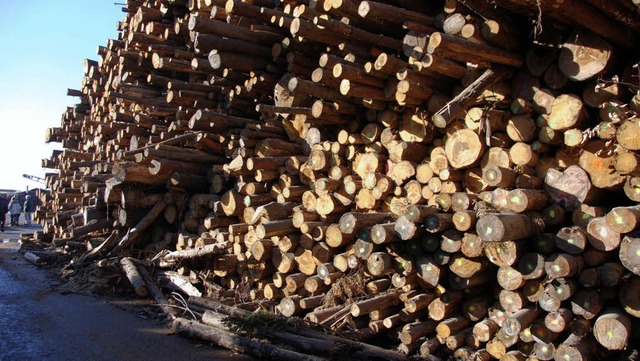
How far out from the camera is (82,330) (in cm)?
534

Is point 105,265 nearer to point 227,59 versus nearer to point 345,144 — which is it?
point 227,59

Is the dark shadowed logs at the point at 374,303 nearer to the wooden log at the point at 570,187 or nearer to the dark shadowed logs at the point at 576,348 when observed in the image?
the dark shadowed logs at the point at 576,348

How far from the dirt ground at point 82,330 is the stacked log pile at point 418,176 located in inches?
37.7

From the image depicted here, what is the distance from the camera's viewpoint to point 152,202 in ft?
25.6

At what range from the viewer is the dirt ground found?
4668 millimetres

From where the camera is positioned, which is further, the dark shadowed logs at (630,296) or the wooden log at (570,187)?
the wooden log at (570,187)

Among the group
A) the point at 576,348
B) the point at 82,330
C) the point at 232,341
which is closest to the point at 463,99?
the point at 576,348

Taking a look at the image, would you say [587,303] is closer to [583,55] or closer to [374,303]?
[374,303]

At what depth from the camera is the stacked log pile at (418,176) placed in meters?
3.95

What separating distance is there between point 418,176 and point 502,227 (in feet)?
4.76

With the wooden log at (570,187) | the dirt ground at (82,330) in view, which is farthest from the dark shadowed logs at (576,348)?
the dirt ground at (82,330)

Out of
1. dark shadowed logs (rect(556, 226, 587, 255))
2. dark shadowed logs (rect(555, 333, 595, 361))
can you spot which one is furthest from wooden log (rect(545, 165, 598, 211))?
dark shadowed logs (rect(555, 333, 595, 361))

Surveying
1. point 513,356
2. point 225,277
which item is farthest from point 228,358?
point 513,356

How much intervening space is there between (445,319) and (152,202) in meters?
5.14
